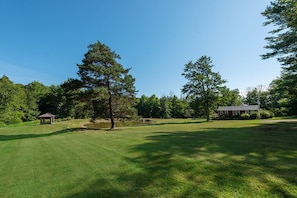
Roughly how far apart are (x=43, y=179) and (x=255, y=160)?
17.6 feet

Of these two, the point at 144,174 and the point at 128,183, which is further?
the point at 144,174

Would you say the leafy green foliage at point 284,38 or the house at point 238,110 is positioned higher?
the leafy green foliage at point 284,38

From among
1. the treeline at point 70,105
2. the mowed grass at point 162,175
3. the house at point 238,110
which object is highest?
the treeline at point 70,105

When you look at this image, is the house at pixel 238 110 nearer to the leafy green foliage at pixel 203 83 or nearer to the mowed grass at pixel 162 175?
the leafy green foliage at pixel 203 83

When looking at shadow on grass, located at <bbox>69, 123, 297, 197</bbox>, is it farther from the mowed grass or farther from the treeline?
the treeline

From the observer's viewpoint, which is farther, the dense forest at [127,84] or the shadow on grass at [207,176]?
the dense forest at [127,84]

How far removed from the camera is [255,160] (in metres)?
4.75

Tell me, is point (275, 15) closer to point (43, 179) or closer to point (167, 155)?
point (167, 155)

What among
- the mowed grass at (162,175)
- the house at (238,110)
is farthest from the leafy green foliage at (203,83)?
the mowed grass at (162,175)

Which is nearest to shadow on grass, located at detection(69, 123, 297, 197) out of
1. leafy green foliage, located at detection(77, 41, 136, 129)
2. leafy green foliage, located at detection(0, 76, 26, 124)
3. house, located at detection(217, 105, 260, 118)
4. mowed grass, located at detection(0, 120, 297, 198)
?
mowed grass, located at detection(0, 120, 297, 198)

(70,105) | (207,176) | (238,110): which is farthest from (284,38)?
(70,105)

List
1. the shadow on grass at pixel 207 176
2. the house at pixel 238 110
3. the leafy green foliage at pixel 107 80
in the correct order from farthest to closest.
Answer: the house at pixel 238 110 < the leafy green foliage at pixel 107 80 < the shadow on grass at pixel 207 176

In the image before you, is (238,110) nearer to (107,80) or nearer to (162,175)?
(107,80)

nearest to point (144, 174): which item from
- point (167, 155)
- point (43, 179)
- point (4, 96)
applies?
point (167, 155)
